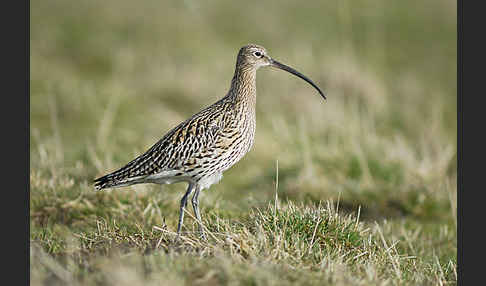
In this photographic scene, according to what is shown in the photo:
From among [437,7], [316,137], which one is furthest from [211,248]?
[437,7]

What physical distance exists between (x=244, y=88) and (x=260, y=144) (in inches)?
155

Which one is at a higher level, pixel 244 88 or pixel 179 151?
pixel 244 88

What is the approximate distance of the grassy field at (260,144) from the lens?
4.45 m

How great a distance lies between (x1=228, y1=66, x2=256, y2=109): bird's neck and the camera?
6.30 m

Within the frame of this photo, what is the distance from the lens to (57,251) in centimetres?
473

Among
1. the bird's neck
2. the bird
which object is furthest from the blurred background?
the bird's neck

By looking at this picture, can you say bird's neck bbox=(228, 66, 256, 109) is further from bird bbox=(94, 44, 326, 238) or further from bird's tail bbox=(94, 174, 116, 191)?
bird's tail bbox=(94, 174, 116, 191)

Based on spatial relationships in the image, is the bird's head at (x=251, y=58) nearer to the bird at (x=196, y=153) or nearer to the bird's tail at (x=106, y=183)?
the bird at (x=196, y=153)

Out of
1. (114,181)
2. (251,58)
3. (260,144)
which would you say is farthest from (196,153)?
(260,144)

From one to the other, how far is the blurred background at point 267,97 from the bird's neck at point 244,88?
96 cm

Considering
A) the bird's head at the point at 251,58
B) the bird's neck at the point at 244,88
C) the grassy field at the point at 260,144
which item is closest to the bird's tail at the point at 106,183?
the grassy field at the point at 260,144

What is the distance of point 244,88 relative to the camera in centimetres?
638

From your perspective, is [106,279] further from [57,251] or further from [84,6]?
[84,6]

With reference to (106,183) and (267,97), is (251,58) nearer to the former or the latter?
(106,183)
